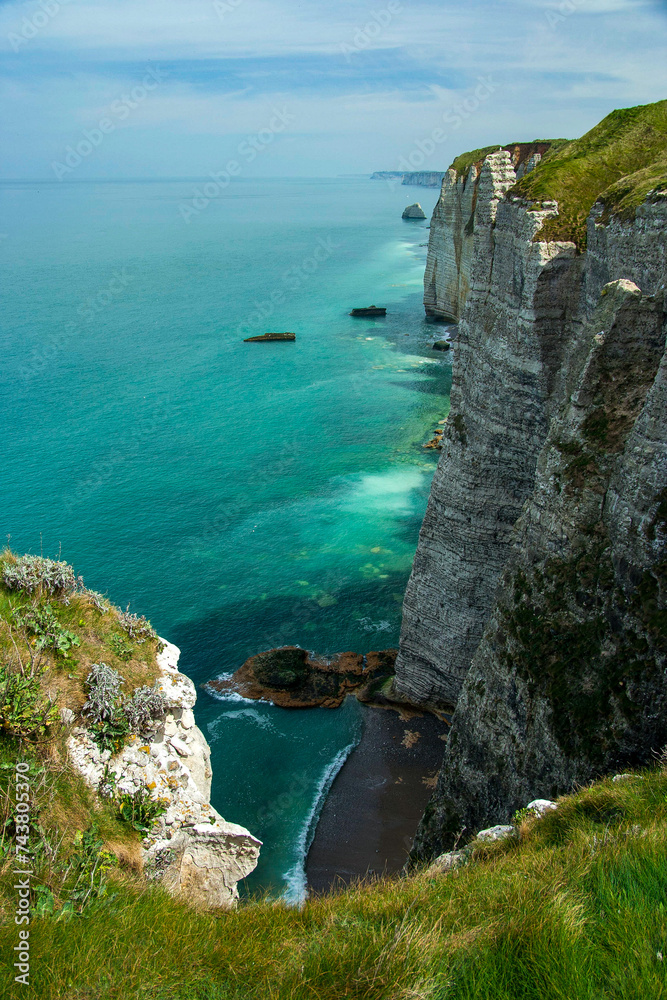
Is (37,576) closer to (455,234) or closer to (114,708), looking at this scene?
(114,708)

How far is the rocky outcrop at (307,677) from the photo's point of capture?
31609mm

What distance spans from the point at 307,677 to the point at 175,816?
20756mm

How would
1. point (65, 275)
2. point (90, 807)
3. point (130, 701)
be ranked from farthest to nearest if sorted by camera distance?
1. point (65, 275)
2. point (130, 701)
3. point (90, 807)

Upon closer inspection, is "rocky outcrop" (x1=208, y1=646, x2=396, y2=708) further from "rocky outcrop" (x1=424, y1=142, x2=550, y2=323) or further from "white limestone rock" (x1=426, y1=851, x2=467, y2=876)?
"rocky outcrop" (x1=424, y1=142, x2=550, y2=323)

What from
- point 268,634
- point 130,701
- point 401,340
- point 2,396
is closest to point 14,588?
point 130,701

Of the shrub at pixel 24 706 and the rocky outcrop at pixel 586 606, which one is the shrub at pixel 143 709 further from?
the rocky outcrop at pixel 586 606

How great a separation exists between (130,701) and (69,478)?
43950 millimetres

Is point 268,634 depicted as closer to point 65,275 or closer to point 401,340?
point 401,340

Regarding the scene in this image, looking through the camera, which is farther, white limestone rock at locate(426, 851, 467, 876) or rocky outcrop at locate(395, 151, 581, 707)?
rocky outcrop at locate(395, 151, 581, 707)

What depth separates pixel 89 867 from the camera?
962cm

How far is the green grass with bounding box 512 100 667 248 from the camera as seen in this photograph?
2009cm

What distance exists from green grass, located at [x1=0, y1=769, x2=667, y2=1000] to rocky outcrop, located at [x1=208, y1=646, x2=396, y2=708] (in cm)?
2199

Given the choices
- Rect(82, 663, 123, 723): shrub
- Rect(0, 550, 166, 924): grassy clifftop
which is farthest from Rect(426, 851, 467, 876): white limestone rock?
Rect(82, 663, 123, 723): shrub

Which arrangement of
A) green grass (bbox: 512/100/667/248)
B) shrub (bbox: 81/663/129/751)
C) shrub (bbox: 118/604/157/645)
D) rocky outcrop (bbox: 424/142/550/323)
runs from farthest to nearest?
rocky outcrop (bbox: 424/142/550/323)
green grass (bbox: 512/100/667/248)
shrub (bbox: 118/604/157/645)
shrub (bbox: 81/663/129/751)
